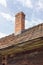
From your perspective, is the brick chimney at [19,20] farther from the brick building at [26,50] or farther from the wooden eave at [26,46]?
the wooden eave at [26,46]

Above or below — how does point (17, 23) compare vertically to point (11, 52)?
above

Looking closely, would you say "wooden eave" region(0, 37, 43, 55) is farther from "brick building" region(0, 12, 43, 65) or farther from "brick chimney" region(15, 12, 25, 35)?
"brick chimney" region(15, 12, 25, 35)

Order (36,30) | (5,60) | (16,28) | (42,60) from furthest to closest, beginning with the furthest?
(16,28)
(5,60)
(36,30)
(42,60)

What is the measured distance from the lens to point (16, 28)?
13.6m

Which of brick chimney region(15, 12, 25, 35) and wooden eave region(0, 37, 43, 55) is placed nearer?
wooden eave region(0, 37, 43, 55)

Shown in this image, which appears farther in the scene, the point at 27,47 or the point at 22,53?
the point at 22,53

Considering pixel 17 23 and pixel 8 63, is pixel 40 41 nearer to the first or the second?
pixel 8 63

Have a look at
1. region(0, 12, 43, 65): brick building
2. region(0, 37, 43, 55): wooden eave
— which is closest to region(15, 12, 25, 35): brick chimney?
region(0, 12, 43, 65): brick building

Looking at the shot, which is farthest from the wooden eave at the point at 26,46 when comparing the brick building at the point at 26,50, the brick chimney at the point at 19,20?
the brick chimney at the point at 19,20

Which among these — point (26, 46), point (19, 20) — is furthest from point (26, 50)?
point (19, 20)

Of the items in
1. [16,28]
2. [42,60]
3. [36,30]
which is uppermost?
[16,28]

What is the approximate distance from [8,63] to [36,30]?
2427 millimetres

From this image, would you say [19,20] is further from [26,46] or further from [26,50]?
[26,46]

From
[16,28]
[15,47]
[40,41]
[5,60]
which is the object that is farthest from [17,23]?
[40,41]
